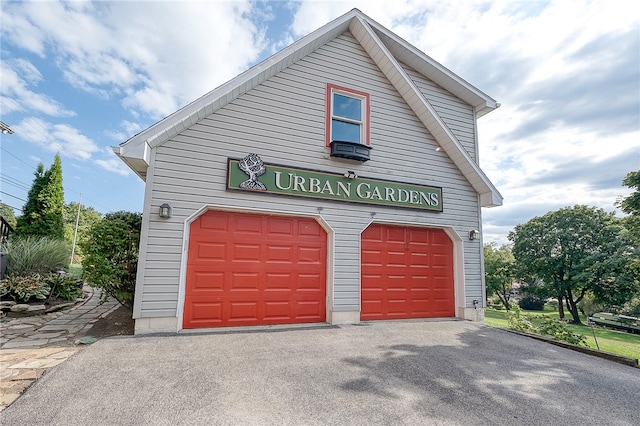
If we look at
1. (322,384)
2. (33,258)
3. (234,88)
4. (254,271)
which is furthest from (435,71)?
(33,258)

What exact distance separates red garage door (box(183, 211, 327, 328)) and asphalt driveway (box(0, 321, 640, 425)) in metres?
0.65

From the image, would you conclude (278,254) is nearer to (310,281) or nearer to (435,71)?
(310,281)

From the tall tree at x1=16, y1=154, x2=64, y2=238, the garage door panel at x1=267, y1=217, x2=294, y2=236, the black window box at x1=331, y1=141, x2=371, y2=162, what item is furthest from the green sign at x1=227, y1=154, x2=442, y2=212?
the tall tree at x1=16, y1=154, x2=64, y2=238

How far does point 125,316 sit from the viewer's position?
5.88m

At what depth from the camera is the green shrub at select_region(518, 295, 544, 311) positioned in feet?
100

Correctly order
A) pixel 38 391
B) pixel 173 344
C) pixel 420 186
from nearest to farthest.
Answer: pixel 38 391
pixel 173 344
pixel 420 186

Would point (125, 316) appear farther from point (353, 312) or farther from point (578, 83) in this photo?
point (578, 83)

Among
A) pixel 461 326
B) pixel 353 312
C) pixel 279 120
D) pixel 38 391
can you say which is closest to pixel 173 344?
pixel 38 391

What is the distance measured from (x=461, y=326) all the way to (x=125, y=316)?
711 centimetres

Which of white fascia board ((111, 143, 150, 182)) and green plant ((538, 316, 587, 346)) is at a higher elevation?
white fascia board ((111, 143, 150, 182))

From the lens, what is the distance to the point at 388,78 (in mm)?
6742

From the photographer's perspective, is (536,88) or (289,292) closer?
(289,292)

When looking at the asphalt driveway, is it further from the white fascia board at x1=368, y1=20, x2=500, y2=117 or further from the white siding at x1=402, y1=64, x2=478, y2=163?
the white fascia board at x1=368, y1=20, x2=500, y2=117

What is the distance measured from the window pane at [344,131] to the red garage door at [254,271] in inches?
80.6
